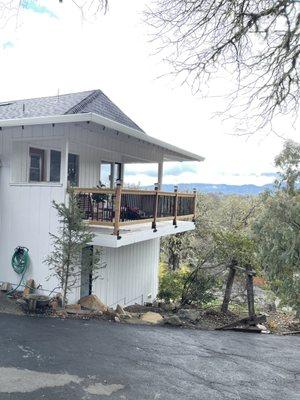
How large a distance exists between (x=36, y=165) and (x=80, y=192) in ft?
7.51

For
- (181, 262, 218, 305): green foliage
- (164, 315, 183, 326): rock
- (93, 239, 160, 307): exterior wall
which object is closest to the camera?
(164, 315, 183, 326): rock

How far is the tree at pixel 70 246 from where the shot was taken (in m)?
8.11

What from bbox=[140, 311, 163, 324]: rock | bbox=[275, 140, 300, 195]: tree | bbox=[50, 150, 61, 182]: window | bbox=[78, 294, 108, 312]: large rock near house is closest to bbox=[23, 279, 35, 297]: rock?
bbox=[78, 294, 108, 312]: large rock near house

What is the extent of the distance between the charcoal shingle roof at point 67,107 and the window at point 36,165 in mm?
978

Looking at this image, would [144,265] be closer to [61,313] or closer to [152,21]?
[61,313]

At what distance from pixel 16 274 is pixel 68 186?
2822mm

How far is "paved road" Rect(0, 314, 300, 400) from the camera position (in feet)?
15.7

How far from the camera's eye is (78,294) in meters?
9.38

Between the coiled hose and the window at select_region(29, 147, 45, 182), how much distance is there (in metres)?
1.96

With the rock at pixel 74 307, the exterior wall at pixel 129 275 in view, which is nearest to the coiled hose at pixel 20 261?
the rock at pixel 74 307

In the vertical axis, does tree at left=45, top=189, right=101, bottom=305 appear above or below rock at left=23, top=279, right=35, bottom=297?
above

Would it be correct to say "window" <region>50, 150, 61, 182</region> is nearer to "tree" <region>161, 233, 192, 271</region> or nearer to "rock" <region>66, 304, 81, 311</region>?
"rock" <region>66, 304, 81, 311</region>

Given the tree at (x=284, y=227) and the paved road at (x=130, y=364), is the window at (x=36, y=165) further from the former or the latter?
the tree at (x=284, y=227)

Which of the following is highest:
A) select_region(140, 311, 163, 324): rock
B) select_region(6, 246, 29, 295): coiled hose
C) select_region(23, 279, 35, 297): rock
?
select_region(6, 246, 29, 295): coiled hose
